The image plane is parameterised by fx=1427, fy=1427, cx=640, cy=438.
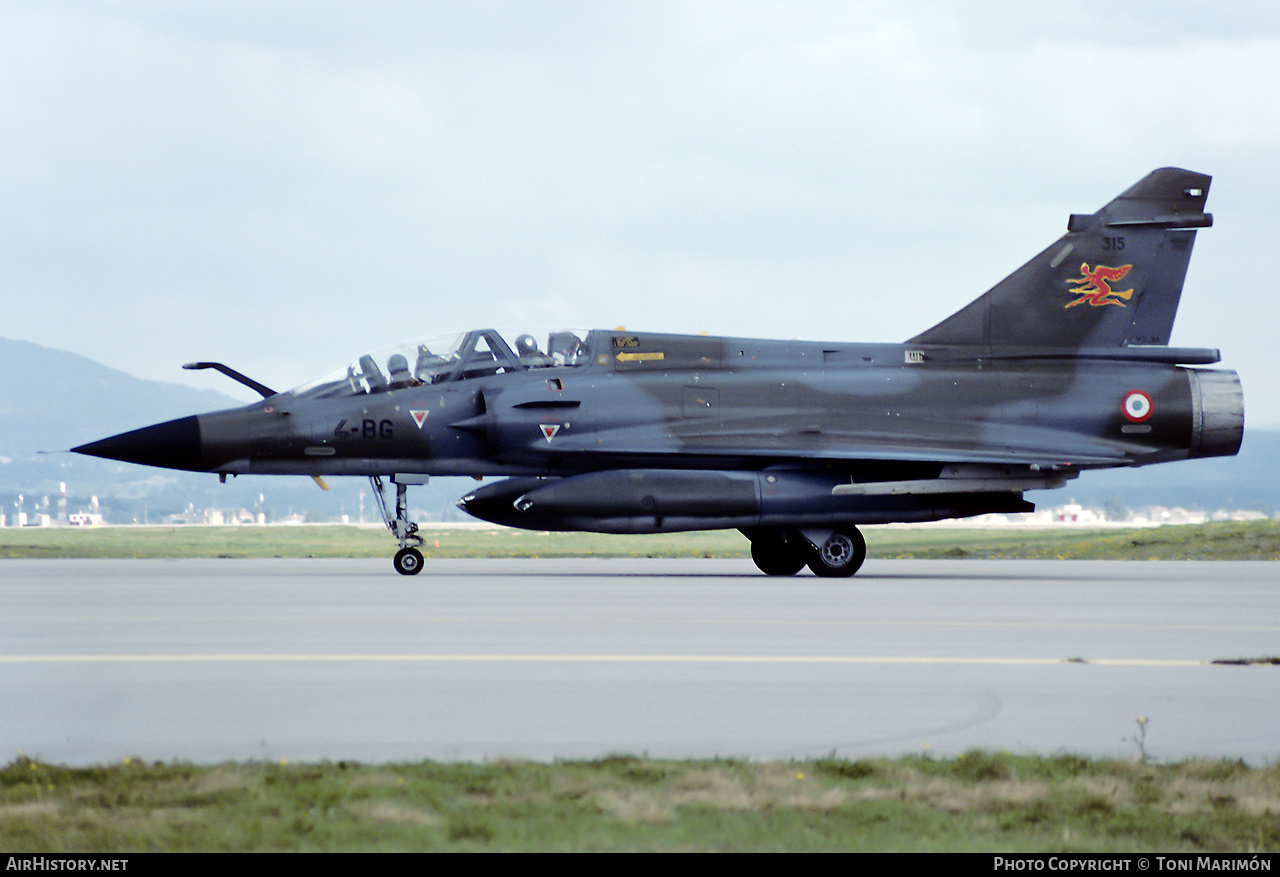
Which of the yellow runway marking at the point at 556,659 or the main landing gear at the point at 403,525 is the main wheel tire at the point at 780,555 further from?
the yellow runway marking at the point at 556,659

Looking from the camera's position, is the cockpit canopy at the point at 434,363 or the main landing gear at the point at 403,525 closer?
the main landing gear at the point at 403,525

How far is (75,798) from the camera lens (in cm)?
495

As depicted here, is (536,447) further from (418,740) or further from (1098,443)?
(418,740)

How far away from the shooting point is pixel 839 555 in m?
20.4

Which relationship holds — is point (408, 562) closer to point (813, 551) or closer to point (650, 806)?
point (813, 551)

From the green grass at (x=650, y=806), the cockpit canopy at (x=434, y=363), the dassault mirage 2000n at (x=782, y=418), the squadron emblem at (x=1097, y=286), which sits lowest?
the green grass at (x=650, y=806)

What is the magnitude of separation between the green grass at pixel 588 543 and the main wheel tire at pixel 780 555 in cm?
802

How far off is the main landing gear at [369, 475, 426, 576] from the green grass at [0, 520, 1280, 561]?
784cm

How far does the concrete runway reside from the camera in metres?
6.24

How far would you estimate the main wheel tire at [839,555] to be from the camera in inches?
800

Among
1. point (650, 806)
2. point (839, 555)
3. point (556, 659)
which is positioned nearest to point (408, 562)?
point (839, 555)

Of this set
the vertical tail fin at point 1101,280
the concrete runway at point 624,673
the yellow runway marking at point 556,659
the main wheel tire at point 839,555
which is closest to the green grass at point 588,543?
the vertical tail fin at point 1101,280

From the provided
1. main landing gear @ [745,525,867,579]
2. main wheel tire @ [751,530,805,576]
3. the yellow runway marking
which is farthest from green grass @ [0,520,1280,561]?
the yellow runway marking

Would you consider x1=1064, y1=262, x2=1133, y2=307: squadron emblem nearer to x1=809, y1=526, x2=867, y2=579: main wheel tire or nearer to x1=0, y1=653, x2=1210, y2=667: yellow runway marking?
x1=809, y1=526, x2=867, y2=579: main wheel tire
